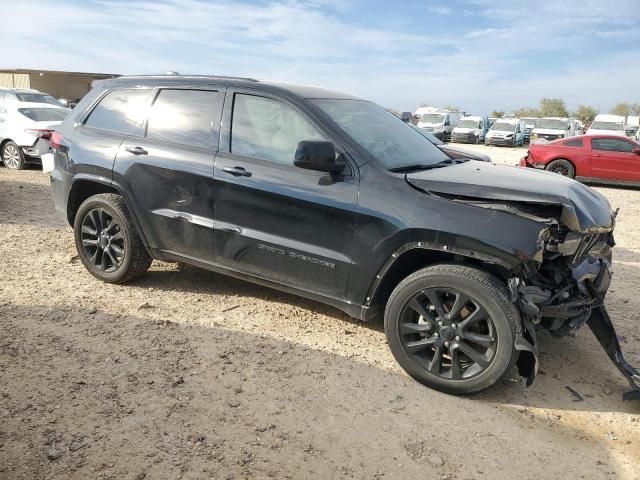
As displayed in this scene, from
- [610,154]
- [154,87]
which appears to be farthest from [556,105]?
[154,87]

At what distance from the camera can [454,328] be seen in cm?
327

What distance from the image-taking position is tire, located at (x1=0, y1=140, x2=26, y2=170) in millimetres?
11039

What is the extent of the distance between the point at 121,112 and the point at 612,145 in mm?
13661

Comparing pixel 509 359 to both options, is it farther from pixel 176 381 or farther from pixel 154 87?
pixel 154 87

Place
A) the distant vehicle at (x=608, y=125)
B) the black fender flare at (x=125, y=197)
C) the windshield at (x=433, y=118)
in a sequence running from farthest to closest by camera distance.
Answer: the windshield at (x=433, y=118) → the distant vehicle at (x=608, y=125) → the black fender flare at (x=125, y=197)

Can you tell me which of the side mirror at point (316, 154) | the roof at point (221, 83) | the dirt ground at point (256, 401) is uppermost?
the roof at point (221, 83)

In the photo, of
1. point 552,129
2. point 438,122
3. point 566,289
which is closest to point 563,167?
point 566,289

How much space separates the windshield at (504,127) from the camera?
30.2 m

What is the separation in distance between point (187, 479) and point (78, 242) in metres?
3.05

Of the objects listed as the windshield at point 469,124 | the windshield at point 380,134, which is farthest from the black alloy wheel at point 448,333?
the windshield at point 469,124

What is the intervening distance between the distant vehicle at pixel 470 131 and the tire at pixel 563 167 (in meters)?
17.2

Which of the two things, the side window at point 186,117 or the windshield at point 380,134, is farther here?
the side window at point 186,117

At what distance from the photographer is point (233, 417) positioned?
296cm

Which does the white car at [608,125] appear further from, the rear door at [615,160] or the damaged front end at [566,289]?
the damaged front end at [566,289]
